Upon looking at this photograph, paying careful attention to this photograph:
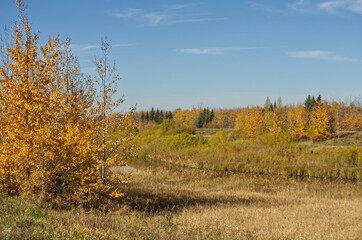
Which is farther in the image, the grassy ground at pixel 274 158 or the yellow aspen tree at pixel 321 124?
the yellow aspen tree at pixel 321 124

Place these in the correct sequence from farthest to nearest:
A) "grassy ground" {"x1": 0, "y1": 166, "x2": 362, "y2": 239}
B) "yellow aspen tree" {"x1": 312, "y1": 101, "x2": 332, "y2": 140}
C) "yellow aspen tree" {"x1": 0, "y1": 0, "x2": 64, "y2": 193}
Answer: "yellow aspen tree" {"x1": 312, "y1": 101, "x2": 332, "y2": 140}
"yellow aspen tree" {"x1": 0, "y1": 0, "x2": 64, "y2": 193}
"grassy ground" {"x1": 0, "y1": 166, "x2": 362, "y2": 239}

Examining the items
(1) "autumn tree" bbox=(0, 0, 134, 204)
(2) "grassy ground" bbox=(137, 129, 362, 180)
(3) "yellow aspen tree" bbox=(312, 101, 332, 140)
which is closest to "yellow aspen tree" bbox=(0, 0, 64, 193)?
(1) "autumn tree" bbox=(0, 0, 134, 204)

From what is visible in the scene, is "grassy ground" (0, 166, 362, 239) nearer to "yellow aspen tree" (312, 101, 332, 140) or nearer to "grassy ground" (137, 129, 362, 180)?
"grassy ground" (137, 129, 362, 180)

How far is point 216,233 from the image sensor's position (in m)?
8.38

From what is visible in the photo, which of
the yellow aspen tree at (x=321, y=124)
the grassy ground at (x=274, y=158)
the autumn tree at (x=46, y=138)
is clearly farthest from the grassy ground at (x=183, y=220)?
the yellow aspen tree at (x=321, y=124)

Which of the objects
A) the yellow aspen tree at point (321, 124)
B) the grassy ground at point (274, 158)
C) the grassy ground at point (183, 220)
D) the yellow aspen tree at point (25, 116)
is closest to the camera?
the grassy ground at point (183, 220)

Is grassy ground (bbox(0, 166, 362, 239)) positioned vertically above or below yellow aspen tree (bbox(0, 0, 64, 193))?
below

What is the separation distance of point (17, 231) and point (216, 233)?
4.69 metres

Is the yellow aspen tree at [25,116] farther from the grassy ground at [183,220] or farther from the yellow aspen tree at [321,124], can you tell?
the yellow aspen tree at [321,124]

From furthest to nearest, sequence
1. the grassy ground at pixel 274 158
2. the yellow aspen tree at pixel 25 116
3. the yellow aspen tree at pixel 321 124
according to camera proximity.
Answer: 1. the yellow aspen tree at pixel 321 124
2. the grassy ground at pixel 274 158
3. the yellow aspen tree at pixel 25 116

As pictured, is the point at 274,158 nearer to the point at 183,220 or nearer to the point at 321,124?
the point at 321,124

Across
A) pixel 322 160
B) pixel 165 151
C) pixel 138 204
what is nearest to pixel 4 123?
pixel 138 204

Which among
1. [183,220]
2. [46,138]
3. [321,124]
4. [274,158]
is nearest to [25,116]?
[46,138]

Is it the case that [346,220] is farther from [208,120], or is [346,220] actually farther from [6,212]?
[208,120]
